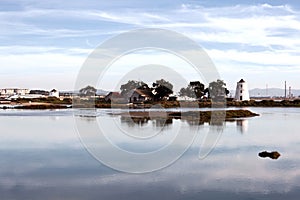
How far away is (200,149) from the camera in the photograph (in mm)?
14445

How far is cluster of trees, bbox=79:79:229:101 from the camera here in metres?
56.4

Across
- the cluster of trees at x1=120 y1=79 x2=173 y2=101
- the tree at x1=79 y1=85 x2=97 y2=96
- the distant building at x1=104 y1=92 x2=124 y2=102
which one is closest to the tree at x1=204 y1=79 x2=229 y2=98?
the cluster of trees at x1=120 y1=79 x2=173 y2=101

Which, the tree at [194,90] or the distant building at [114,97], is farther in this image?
the tree at [194,90]

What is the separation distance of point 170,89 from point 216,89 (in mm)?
8408

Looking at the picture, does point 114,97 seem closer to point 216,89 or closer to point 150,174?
point 216,89

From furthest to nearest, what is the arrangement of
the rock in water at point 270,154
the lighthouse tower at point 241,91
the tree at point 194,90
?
1. the tree at point 194,90
2. the lighthouse tower at point 241,91
3. the rock in water at point 270,154

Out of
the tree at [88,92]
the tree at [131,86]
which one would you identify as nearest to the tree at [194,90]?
the tree at [131,86]

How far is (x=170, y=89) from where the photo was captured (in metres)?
57.1

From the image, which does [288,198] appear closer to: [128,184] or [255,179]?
[255,179]

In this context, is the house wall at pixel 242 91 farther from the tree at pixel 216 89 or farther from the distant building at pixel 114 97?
the distant building at pixel 114 97

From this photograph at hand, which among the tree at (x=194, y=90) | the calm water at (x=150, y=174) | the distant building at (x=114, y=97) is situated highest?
the tree at (x=194, y=90)

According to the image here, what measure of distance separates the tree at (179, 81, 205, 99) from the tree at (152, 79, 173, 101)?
2.98 metres

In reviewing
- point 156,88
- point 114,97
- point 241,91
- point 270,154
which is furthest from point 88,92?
point 270,154

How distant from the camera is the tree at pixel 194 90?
59062 millimetres
